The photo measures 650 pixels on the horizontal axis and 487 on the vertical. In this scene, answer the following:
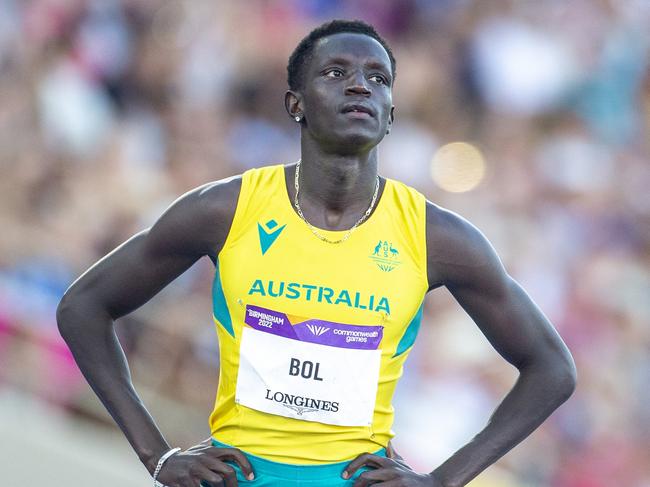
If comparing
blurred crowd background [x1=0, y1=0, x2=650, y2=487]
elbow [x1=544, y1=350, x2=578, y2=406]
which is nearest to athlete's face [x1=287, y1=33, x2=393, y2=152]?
elbow [x1=544, y1=350, x2=578, y2=406]

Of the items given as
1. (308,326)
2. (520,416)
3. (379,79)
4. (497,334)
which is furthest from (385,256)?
(520,416)

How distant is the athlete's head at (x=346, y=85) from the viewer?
13.8 feet

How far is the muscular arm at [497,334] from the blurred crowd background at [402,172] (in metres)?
3.59

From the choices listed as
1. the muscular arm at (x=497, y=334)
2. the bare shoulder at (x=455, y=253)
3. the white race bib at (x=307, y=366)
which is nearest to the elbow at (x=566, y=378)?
the muscular arm at (x=497, y=334)

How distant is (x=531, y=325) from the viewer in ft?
14.4

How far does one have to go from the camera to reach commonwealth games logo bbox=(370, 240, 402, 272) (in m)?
4.24

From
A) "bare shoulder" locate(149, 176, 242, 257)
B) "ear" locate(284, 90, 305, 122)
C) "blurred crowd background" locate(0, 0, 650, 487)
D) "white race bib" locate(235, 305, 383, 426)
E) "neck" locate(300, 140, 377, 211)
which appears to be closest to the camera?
"white race bib" locate(235, 305, 383, 426)

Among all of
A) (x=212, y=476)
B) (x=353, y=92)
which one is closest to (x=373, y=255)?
(x=353, y=92)

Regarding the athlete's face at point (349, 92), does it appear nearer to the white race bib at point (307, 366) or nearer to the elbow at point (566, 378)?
the white race bib at point (307, 366)

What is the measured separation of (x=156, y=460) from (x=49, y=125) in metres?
5.59

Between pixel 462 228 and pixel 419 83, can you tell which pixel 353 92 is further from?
pixel 419 83

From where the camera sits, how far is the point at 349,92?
4207 millimetres

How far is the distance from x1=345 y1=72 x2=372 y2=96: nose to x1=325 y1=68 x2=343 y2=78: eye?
0.07 m

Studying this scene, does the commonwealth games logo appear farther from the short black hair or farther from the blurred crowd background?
the blurred crowd background
